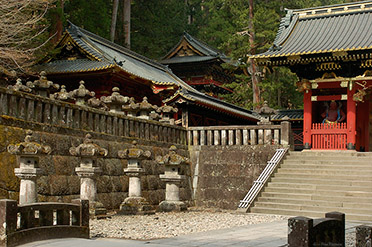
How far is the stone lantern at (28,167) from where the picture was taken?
1014 cm

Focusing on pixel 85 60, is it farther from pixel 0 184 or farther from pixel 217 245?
pixel 217 245

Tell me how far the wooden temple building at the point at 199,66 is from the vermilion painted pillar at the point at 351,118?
1653 centimetres

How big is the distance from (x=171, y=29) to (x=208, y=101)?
21804 millimetres

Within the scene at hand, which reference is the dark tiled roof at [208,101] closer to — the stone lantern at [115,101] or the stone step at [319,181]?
the stone lantern at [115,101]

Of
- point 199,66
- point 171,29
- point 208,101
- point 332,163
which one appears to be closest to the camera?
point 332,163

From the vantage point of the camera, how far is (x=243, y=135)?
18531 mm

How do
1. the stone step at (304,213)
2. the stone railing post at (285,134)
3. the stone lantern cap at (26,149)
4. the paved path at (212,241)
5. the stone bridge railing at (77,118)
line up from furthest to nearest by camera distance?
the stone railing post at (285,134) < the stone step at (304,213) < the stone bridge railing at (77,118) < the stone lantern cap at (26,149) < the paved path at (212,241)

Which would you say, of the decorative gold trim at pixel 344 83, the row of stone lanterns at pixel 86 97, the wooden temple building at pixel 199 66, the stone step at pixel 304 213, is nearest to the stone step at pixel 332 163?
the stone step at pixel 304 213

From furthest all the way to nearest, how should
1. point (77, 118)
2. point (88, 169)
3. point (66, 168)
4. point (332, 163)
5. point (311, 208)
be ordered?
point (332, 163), point (311, 208), point (77, 118), point (66, 168), point (88, 169)

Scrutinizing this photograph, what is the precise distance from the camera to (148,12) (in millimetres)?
42875

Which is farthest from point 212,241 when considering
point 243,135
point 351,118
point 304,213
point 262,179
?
point 351,118

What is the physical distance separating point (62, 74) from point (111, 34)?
12586 mm

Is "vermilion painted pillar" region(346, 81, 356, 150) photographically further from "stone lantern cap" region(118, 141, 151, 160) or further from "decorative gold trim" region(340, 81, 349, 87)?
"stone lantern cap" region(118, 141, 151, 160)

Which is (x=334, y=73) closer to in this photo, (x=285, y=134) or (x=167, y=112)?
(x=285, y=134)
